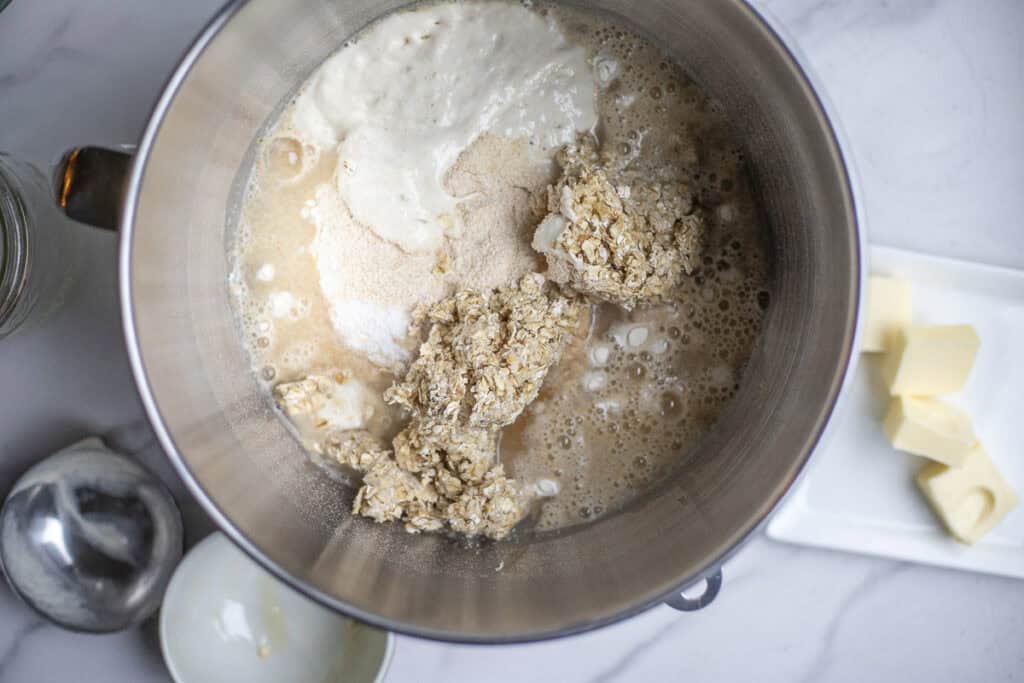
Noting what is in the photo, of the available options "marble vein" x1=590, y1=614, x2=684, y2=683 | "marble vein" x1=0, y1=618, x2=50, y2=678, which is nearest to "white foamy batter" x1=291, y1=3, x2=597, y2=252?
"marble vein" x1=590, y1=614, x2=684, y2=683

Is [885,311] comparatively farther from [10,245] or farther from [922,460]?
[10,245]

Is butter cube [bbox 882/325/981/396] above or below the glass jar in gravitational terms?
below

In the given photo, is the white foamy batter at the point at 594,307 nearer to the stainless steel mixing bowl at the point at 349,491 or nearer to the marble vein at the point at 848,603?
the stainless steel mixing bowl at the point at 349,491

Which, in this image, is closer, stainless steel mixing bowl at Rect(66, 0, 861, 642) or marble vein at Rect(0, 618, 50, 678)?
stainless steel mixing bowl at Rect(66, 0, 861, 642)

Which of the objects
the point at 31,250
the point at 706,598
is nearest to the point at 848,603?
the point at 706,598

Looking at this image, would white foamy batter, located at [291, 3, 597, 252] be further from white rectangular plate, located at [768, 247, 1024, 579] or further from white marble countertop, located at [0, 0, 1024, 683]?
white rectangular plate, located at [768, 247, 1024, 579]

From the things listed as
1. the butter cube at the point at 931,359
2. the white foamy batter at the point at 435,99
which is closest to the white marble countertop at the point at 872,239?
the butter cube at the point at 931,359

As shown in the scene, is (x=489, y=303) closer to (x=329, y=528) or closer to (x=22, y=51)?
(x=329, y=528)

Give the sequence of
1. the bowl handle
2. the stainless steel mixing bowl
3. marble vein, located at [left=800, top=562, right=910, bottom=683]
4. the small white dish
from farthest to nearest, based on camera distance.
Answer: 1. marble vein, located at [left=800, top=562, right=910, bottom=683]
2. the small white dish
3. the bowl handle
4. the stainless steel mixing bowl
